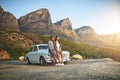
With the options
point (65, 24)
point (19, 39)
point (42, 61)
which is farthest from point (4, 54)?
point (65, 24)

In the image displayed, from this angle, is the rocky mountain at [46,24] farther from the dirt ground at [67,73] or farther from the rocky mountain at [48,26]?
the dirt ground at [67,73]

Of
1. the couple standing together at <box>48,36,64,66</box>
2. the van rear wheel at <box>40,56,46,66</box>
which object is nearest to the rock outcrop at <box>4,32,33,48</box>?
the van rear wheel at <box>40,56,46,66</box>

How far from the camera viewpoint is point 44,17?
64.8 metres

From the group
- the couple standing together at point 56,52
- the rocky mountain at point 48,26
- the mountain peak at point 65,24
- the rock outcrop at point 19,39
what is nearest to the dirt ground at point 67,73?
the couple standing together at point 56,52

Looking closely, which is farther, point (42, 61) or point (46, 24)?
point (46, 24)

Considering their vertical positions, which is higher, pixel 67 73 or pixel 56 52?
pixel 56 52

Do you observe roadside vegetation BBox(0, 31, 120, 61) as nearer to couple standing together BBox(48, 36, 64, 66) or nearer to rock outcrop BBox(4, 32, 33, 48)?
rock outcrop BBox(4, 32, 33, 48)

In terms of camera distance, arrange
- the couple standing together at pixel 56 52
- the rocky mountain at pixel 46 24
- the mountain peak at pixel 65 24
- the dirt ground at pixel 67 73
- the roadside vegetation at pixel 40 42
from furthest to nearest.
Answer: the mountain peak at pixel 65 24 → the rocky mountain at pixel 46 24 → the roadside vegetation at pixel 40 42 → the couple standing together at pixel 56 52 → the dirt ground at pixel 67 73

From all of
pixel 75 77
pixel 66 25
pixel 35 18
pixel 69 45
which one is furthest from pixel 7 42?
pixel 66 25

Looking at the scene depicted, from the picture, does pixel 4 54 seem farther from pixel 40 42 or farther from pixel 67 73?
pixel 67 73

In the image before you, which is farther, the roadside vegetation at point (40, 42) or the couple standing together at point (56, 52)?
the roadside vegetation at point (40, 42)

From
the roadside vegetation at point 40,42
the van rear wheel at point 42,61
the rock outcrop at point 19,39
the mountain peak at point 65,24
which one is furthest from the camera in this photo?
the mountain peak at point 65,24

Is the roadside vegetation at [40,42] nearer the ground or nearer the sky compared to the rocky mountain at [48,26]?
nearer the ground

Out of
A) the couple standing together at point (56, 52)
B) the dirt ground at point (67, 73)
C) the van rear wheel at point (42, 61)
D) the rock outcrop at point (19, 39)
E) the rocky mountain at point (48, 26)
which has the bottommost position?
the dirt ground at point (67, 73)
